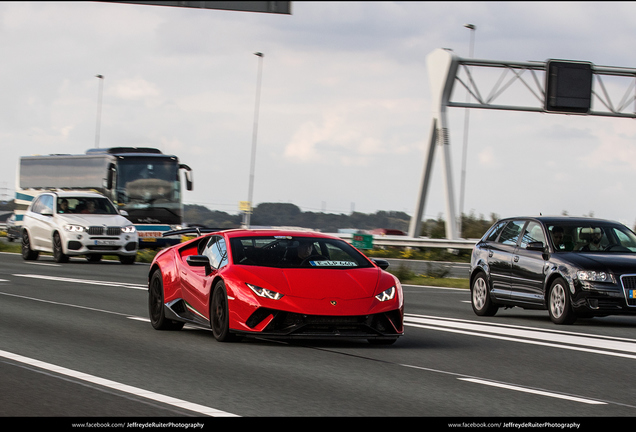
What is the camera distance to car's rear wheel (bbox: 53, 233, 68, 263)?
94.9 ft

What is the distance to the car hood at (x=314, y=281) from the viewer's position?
34.0 feet

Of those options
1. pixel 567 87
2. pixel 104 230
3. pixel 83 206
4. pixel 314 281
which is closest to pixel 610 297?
pixel 314 281

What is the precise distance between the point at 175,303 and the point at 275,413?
5.25 meters

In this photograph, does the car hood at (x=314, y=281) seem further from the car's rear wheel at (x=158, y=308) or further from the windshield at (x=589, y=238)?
the windshield at (x=589, y=238)

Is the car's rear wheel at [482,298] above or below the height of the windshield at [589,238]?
below

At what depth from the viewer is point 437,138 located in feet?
Answer: 116

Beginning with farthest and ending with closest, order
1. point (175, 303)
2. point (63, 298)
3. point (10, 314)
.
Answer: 1. point (63, 298)
2. point (10, 314)
3. point (175, 303)

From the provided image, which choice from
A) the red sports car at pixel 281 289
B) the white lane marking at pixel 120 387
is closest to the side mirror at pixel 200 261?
the red sports car at pixel 281 289

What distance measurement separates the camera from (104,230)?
29.0m

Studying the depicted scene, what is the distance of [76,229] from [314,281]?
63.6 feet

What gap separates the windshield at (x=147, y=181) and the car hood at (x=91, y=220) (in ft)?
23.3

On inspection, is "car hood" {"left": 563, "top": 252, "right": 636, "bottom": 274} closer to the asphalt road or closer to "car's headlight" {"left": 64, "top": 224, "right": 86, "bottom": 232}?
the asphalt road
